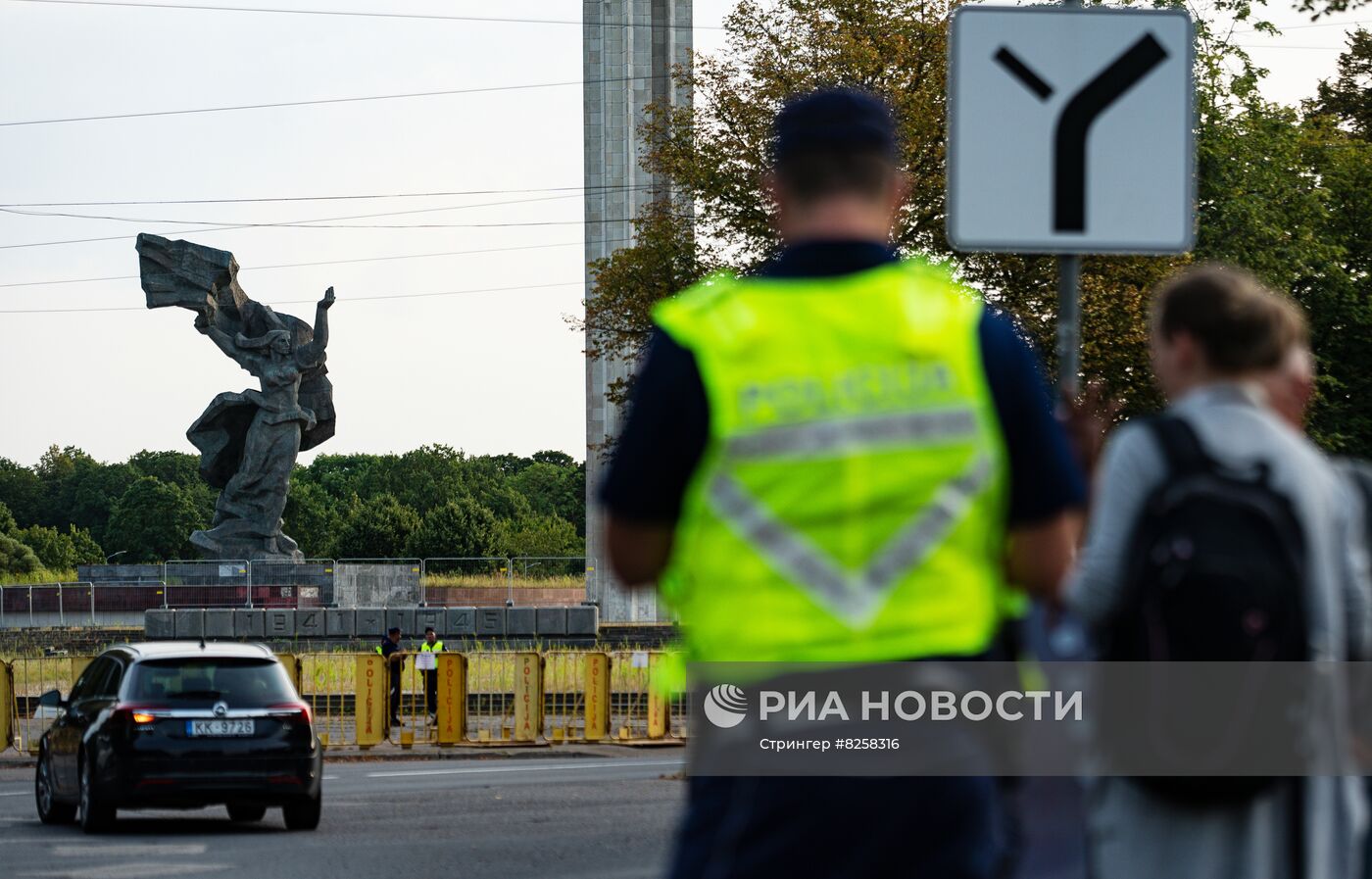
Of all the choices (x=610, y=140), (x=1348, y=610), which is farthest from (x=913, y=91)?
(x=610, y=140)

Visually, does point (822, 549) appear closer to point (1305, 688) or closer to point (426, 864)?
point (1305, 688)

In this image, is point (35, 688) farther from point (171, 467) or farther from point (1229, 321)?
point (171, 467)

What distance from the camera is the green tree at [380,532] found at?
10894 cm

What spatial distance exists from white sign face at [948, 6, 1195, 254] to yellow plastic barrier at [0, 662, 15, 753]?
19438mm

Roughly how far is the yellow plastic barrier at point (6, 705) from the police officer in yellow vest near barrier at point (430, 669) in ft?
15.4

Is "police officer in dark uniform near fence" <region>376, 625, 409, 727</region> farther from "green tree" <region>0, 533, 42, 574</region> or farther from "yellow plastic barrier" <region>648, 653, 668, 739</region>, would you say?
"green tree" <region>0, 533, 42, 574</region>

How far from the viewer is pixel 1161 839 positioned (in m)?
3.65

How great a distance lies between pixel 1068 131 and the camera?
5750 millimetres

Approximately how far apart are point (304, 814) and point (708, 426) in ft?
41.8

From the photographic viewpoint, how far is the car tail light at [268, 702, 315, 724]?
576 inches

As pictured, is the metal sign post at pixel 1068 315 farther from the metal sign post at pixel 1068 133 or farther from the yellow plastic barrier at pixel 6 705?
the yellow plastic barrier at pixel 6 705

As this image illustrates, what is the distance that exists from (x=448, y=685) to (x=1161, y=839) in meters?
21.8

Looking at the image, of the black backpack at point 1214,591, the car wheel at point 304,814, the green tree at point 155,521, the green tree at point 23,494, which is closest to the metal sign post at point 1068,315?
the black backpack at point 1214,591

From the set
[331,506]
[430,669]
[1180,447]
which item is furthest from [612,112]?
[331,506]
